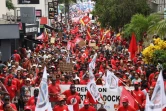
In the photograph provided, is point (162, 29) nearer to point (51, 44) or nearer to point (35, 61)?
point (35, 61)

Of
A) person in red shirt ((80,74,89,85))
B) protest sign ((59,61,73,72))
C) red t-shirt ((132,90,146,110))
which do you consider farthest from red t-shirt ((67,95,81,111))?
protest sign ((59,61,73,72))

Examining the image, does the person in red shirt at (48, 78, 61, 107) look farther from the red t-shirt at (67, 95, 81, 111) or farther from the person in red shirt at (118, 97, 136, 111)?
the person in red shirt at (118, 97, 136, 111)

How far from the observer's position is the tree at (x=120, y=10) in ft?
124

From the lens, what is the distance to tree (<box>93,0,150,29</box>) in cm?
3772

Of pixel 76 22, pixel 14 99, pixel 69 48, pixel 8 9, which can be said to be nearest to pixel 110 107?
pixel 14 99

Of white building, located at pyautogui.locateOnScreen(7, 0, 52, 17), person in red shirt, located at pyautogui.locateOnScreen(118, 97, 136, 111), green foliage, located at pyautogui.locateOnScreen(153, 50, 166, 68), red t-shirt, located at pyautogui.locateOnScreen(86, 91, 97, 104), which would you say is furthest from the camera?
white building, located at pyautogui.locateOnScreen(7, 0, 52, 17)

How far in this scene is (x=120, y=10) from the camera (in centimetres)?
3809

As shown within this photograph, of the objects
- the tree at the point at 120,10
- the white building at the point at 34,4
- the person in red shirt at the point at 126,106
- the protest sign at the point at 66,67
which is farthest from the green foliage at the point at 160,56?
the white building at the point at 34,4

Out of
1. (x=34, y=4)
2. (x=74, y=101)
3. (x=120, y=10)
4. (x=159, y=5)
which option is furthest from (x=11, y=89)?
(x=34, y=4)

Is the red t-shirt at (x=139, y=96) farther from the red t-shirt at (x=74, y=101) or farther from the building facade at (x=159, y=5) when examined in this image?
the building facade at (x=159, y=5)

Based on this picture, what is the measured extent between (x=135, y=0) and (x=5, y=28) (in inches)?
498

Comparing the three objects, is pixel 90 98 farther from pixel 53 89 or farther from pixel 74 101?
pixel 53 89

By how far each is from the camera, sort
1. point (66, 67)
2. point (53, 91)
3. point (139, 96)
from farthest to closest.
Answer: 1. point (66, 67)
2. point (53, 91)
3. point (139, 96)

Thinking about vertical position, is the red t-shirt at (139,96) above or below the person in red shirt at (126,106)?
below
